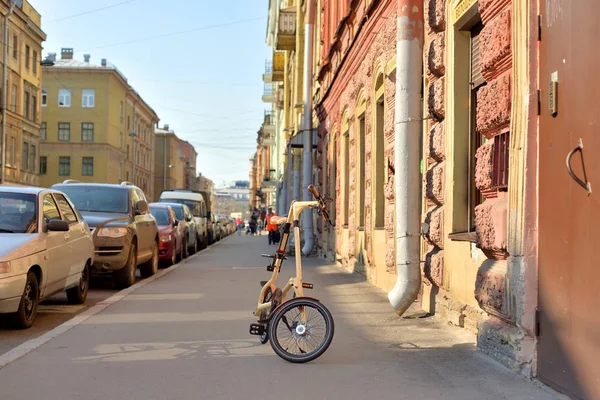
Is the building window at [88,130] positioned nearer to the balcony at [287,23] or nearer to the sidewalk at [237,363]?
the balcony at [287,23]

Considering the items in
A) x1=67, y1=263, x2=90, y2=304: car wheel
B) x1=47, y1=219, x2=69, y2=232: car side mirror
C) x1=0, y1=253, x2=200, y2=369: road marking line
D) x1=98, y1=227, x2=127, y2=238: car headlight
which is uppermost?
x1=47, y1=219, x2=69, y2=232: car side mirror

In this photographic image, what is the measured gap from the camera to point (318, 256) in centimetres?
2198

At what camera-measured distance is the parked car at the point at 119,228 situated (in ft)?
41.1

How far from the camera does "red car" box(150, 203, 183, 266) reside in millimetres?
18797

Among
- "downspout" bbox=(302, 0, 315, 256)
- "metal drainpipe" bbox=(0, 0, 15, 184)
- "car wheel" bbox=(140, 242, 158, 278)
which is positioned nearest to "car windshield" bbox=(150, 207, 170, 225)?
"downspout" bbox=(302, 0, 315, 256)

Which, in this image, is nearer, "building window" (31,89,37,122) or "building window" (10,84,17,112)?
"building window" (10,84,17,112)

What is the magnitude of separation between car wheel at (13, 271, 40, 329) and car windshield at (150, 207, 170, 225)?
1118cm

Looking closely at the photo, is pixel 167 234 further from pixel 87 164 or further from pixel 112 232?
pixel 87 164

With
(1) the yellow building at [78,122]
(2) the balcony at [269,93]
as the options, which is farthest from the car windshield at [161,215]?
(1) the yellow building at [78,122]

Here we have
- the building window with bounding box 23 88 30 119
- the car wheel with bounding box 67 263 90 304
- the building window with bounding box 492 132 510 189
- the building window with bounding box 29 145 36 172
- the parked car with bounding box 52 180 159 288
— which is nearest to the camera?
the building window with bounding box 492 132 510 189

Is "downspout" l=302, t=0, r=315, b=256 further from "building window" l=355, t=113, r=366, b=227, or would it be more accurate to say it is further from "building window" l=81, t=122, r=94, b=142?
"building window" l=81, t=122, r=94, b=142

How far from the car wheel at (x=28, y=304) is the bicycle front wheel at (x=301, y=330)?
10.2ft

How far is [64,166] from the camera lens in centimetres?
7125

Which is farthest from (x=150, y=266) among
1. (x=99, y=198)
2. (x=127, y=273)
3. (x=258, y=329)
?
(x=258, y=329)
